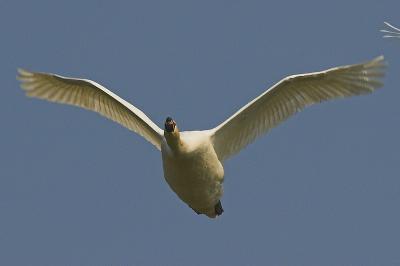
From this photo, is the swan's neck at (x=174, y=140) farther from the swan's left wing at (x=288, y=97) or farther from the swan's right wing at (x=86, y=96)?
the swan's right wing at (x=86, y=96)

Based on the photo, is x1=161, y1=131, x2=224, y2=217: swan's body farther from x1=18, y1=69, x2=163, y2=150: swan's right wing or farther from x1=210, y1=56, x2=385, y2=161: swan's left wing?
x1=18, y1=69, x2=163, y2=150: swan's right wing

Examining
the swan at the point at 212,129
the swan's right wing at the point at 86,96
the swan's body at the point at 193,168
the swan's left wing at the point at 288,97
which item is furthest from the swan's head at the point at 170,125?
the swan's right wing at the point at 86,96

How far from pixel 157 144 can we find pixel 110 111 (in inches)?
51.5

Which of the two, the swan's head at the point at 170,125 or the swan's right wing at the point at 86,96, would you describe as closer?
the swan's head at the point at 170,125

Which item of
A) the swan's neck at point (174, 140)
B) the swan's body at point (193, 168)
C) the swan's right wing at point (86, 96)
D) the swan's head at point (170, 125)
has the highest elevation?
the swan's right wing at point (86, 96)

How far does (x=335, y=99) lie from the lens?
22953mm

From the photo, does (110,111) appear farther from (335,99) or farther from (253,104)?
(335,99)

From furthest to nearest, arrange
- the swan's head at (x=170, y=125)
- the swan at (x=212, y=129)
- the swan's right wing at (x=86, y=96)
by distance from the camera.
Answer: the swan's right wing at (x=86, y=96), the swan at (x=212, y=129), the swan's head at (x=170, y=125)

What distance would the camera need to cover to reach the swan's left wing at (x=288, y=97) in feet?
73.5

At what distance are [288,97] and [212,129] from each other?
172 cm

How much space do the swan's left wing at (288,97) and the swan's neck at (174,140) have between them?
3.50 ft

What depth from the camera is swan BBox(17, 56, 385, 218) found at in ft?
73.8

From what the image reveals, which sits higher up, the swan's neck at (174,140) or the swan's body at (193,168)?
the swan's neck at (174,140)

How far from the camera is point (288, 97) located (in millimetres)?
23203
